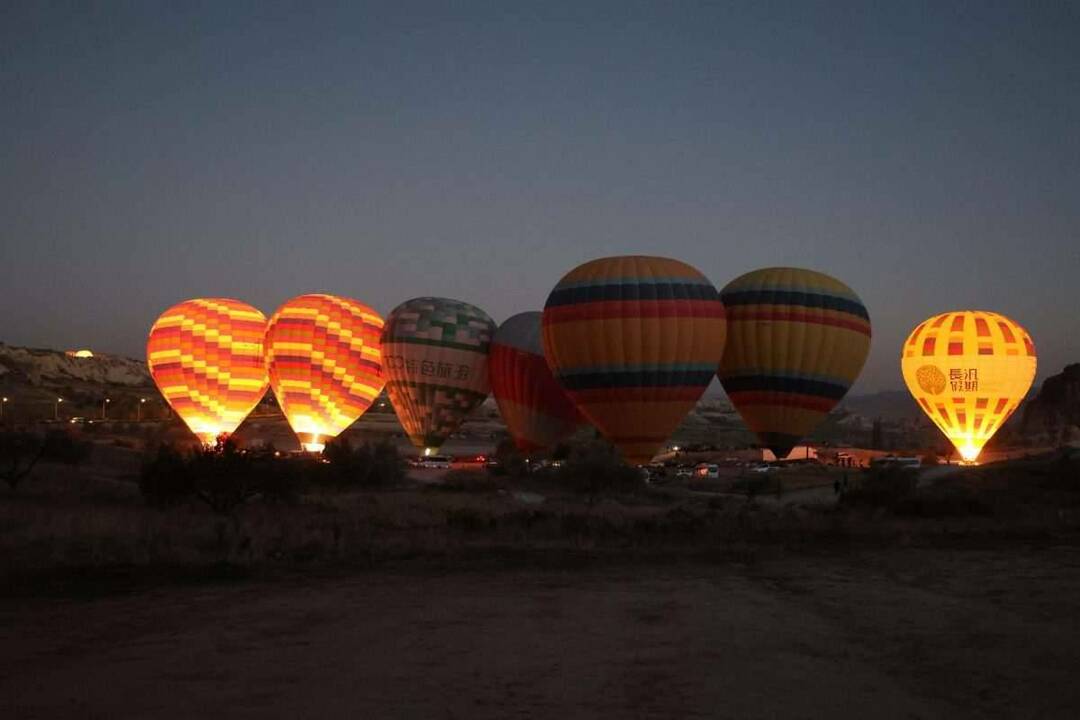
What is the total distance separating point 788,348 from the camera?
2652cm

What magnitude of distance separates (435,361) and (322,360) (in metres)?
4.57

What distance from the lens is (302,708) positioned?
7023 millimetres

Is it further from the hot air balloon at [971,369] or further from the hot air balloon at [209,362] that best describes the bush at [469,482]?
the hot air balloon at [971,369]

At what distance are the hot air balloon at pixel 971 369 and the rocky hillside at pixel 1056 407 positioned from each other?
139 ft

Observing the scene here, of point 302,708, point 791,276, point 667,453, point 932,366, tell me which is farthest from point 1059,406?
point 302,708

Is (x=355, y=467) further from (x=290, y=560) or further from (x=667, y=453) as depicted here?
(x=667, y=453)

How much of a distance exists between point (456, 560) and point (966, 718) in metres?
8.75

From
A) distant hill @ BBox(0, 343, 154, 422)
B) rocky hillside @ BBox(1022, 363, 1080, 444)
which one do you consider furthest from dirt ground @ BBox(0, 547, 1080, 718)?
rocky hillside @ BBox(1022, 363, 1080, 444)

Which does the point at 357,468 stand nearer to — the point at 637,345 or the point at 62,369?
the point at 637,345

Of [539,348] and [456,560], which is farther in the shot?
[539,348]

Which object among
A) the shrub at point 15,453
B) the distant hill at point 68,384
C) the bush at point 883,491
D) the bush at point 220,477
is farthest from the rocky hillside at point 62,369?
the bush at point 883,491

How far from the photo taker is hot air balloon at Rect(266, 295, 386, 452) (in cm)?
3478

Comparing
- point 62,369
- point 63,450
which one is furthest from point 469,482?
point 62,369

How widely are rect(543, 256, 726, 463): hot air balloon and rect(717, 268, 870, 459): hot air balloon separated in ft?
5.38
